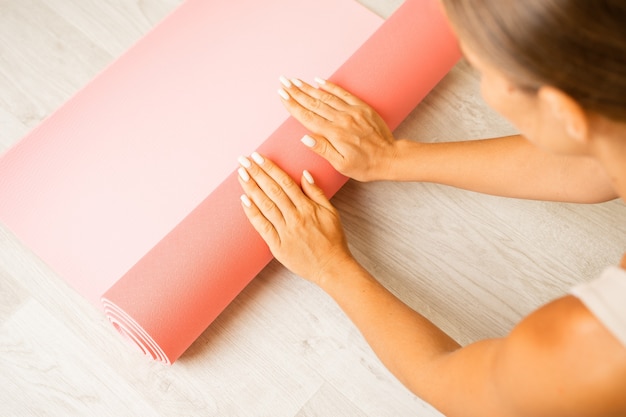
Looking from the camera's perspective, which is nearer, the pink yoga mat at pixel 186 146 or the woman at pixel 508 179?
the woman at pixel 508 179

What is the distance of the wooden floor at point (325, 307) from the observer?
1.15 m

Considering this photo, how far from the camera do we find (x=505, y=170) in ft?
3.73

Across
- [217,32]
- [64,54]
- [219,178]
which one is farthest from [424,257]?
[64,54]

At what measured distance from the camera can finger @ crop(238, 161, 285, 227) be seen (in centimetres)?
111

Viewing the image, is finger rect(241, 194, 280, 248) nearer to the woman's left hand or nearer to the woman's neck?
the woman's left hand

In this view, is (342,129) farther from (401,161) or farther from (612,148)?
(612,148)

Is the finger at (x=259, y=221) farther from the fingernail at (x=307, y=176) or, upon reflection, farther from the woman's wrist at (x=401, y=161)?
the woman's wrist at (x=401, y=161)

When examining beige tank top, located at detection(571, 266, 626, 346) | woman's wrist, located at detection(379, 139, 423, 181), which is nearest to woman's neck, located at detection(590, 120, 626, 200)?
beige tank top, located at detection(571, 266, 626, 346)

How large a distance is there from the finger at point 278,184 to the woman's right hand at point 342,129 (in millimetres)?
73

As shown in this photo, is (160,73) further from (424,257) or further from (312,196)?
(424,257)

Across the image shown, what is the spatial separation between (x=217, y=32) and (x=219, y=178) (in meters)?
0.36

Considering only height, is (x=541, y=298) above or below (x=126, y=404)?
below

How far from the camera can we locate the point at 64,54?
144 cm

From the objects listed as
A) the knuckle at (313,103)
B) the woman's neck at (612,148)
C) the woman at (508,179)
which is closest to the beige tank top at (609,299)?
the woman at (508,179)
